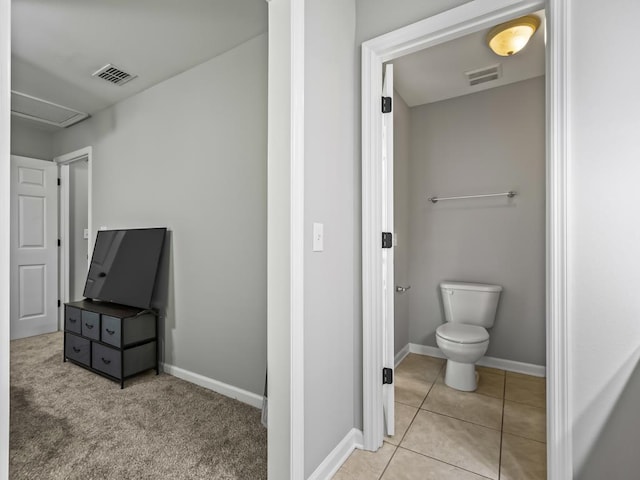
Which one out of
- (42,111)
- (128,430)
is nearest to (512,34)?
(128,430)

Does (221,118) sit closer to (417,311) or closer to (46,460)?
(46,460)

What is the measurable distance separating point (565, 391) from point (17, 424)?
2.89 metres

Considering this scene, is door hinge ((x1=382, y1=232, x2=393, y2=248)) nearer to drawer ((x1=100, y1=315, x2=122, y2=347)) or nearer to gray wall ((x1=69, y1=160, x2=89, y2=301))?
drawer ((x1=100, y1=315, x2=122, y2=347))

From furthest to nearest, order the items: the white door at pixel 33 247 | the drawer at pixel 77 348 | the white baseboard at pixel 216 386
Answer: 1. the white door at pixel 33 247
2. the drawer at pixel 77 348
3. the white baseboard at pixel 216 386

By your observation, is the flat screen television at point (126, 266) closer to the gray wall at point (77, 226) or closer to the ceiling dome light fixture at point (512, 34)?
the gray wall at point (77, 226)

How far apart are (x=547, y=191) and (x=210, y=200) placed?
207cm

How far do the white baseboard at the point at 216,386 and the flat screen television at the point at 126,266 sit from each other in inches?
22.6

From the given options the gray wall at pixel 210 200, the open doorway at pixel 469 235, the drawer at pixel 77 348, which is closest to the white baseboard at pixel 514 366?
the open doorway at pixel 469 235

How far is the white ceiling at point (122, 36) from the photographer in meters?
1.93

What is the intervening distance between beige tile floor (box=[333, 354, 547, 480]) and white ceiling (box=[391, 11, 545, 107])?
241 centimetres

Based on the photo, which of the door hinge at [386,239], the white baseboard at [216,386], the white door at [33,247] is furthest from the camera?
the white door at [33,247]

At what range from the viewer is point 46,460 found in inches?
64.2

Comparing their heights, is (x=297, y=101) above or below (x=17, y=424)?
above

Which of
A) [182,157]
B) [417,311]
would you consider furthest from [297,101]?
[417,311]
